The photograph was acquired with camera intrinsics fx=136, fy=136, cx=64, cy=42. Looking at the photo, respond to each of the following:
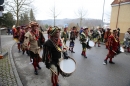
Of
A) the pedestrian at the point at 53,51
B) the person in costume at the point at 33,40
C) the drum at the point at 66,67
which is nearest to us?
the drum at the point at 66,67

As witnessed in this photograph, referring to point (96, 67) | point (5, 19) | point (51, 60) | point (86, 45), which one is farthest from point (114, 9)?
point (5, 19)

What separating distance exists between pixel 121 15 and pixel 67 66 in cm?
1817

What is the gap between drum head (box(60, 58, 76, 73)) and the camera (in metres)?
3.71

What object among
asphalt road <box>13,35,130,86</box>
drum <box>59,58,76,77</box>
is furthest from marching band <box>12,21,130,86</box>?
asphalt road <box>13,35,130,86</box>

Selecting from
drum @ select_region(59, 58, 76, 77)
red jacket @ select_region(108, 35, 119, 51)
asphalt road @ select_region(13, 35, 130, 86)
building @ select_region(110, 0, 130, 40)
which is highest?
building @ select_region(110, 0, 130, 40)

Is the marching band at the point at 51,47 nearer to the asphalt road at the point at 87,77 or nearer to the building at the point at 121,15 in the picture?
the asphalt road at the point at 87,77

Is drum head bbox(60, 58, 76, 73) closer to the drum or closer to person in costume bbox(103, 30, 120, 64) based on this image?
the drum

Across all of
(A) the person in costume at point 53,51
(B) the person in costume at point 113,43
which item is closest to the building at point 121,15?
(B) the person in costume at point 113,43

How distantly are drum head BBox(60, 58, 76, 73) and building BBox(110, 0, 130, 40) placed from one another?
52.7ft

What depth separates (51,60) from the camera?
409cm

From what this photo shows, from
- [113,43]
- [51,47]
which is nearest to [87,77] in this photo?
[51,47]

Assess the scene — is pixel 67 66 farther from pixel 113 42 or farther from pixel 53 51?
pixel 113 42

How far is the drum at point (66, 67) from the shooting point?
3.68 m

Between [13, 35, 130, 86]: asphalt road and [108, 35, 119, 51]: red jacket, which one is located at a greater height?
[108, 35, 119, 51]: red jacket
